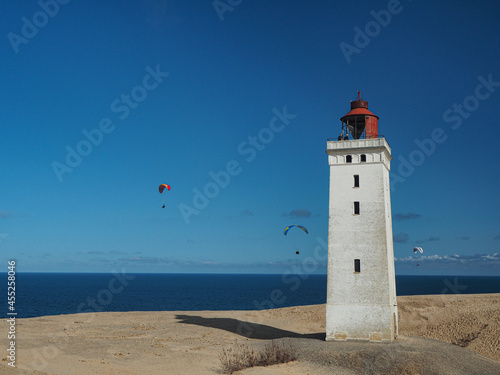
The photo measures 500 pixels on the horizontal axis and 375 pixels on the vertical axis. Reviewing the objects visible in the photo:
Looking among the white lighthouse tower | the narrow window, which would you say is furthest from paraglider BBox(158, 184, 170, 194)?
the narrow window

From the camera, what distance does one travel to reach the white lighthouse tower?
3136 centimetres

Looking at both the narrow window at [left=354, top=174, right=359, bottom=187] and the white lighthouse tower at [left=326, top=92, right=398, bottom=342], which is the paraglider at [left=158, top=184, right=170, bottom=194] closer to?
the white lighthouse tower at [left=326, top=92, right=398, bottom=342]

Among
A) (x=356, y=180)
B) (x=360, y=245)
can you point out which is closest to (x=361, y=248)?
(x=360, y=245)

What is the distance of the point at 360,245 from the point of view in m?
32.1

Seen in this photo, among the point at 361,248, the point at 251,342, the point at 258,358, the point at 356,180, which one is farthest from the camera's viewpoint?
the point at 251,342

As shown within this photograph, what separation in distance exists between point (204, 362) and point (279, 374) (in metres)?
5.48

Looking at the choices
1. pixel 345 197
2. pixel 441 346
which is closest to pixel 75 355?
pixel 345 197

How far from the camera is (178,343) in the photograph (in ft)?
111

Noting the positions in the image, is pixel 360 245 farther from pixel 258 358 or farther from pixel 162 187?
pixel 162 187

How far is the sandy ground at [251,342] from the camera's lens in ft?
83.9

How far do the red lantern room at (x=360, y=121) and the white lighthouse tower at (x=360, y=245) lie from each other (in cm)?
98

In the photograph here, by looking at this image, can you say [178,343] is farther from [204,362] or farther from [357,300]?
[357,300]

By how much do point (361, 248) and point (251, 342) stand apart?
11152 millimetres

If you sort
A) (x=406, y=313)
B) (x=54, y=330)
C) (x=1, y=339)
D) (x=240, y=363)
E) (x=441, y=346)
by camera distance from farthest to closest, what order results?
(x=406, y=313), (x=54, y=330), (x=1, y=339), (x=441, y=346), (x=240, y=363)
